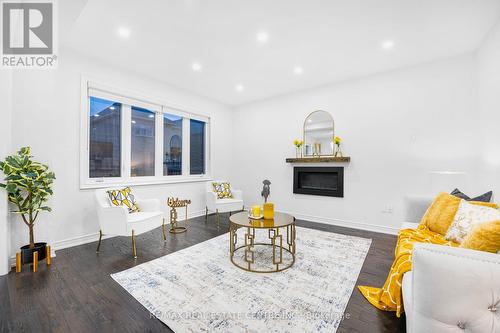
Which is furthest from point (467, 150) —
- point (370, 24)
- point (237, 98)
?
point (237, 98)

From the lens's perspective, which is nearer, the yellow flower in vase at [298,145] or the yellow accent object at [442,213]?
the yellow accent object at [442,213]

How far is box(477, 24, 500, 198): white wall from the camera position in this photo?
2.43m

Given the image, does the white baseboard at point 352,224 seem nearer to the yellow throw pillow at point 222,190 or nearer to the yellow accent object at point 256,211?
the yellow throw pillow at point 222,190

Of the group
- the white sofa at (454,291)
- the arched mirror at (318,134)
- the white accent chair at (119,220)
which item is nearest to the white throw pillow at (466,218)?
the white sofa at (454,291)

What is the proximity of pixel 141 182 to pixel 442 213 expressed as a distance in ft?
13.7

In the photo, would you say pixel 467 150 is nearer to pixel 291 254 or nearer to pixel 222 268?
pixel 291 254

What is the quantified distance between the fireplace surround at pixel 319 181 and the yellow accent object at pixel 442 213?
70.8 inches

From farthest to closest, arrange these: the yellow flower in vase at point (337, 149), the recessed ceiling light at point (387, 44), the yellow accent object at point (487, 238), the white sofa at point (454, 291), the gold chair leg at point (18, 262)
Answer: the yellow flower in vase at point (337, 149) < the recessed ceiling light at point (387, 44) < the gold chair leg at point (18, 262) < the yellow accent object at point (487, 238) < the white sofa at point (454, 291)

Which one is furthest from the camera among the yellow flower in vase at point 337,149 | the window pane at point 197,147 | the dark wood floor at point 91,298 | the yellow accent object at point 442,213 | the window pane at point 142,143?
the window pane at point 197,147

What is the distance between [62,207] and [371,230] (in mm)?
4743

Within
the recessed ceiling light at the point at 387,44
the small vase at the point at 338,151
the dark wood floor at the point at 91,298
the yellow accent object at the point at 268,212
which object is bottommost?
the dark wood floor at the point at 91,298

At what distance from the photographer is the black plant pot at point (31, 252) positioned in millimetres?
2307

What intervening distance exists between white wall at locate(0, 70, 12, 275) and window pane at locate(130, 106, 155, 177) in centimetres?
162

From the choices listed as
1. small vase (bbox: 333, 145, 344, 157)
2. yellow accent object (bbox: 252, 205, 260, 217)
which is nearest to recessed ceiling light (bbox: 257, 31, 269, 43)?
yellow accent object (bbox: 252, 205, 260, 217)
